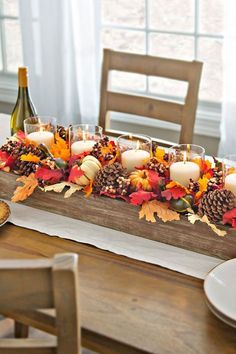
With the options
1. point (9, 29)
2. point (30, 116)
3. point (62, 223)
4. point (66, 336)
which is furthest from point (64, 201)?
point (9, 29)

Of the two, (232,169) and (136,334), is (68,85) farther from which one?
(136,334)

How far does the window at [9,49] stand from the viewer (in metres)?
3.29

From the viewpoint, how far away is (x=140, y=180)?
1435 mm

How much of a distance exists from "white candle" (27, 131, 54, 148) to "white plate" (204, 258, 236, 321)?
0.62 metres

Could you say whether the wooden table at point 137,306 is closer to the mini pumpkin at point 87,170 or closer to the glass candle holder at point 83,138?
the mini pumpkin at point 87,170

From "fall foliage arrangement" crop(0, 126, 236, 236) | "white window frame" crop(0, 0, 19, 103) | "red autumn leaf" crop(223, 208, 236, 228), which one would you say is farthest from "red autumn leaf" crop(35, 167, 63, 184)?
"white window frame" crop(0, 0, 19, 103)

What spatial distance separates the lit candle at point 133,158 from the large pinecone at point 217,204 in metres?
0.24

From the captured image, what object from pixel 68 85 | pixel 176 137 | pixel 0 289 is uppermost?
pixel 0 289

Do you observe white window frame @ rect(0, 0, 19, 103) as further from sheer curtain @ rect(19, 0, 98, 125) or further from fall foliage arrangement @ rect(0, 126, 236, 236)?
fall foliage arrangement @ rect(0, 126, 236, 236)

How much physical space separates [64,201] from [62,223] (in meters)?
0.05

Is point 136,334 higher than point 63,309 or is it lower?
lower

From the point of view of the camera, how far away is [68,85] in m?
3.02

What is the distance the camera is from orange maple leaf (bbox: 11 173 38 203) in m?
1.54

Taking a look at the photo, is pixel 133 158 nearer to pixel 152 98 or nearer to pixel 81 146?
pixel 81 146
